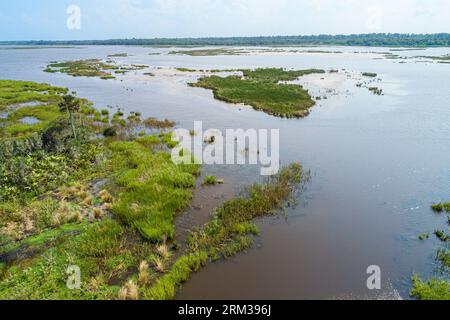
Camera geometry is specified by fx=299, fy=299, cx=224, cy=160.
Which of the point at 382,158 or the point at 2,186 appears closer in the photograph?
the point at 2,186

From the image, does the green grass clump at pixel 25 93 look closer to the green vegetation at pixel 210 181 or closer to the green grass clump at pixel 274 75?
the green vegetation at pixel 210 181

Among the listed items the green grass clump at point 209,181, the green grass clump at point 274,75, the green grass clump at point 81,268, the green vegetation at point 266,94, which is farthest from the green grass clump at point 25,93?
the green grass clump at point 274,75

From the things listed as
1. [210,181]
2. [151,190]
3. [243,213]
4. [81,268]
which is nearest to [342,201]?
[243,213]

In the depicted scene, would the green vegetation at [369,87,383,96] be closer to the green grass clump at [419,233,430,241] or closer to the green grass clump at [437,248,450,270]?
the green grass clump at [419,233,430,241]

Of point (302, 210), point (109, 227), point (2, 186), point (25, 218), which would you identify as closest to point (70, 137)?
point (2, 186)

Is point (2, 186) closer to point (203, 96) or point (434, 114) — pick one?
point (203, 96)
